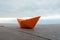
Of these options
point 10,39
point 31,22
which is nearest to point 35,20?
point 31,22

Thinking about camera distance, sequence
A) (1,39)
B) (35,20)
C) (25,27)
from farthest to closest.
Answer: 1. (25,27)
2. (35,20)
3. (1,39)

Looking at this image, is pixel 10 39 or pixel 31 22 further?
pixel 31 22

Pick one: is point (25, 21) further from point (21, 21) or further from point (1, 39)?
point (1, 39)

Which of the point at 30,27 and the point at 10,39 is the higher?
the point at 30,27

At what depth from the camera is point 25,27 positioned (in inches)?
1633

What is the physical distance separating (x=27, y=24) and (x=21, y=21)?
67.5 inches

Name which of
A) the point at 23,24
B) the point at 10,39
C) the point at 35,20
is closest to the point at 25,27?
the point at 23,24

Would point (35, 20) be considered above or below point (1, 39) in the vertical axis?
above

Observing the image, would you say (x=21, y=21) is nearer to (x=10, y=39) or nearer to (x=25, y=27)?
(x=25, y=27)

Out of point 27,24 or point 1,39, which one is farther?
point 27,24

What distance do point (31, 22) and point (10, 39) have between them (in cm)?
1983

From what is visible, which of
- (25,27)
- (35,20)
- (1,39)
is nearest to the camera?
(1,39)

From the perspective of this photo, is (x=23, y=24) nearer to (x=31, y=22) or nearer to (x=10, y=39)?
(x=31, y=22)

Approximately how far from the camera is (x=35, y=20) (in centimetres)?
3856
